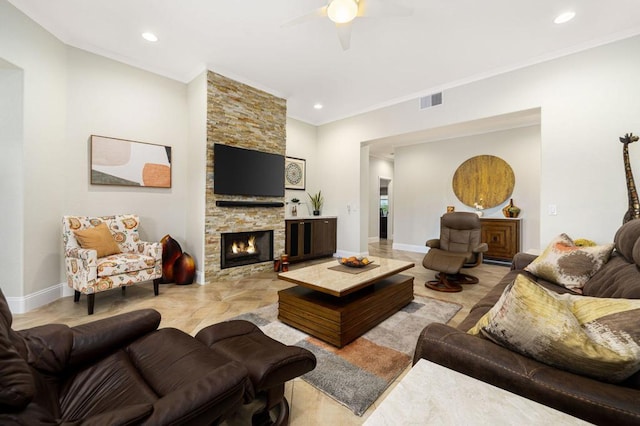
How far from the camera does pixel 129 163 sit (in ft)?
11.9

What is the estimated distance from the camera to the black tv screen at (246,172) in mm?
3879

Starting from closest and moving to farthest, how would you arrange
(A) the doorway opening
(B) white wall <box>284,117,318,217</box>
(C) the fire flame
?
(C) the fire flame < (B) white wall <box>284,117,318,217</box> < (A) the doorway opening

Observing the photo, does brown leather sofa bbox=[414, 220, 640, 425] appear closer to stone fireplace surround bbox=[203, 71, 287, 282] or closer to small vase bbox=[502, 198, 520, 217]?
stone fireplace surround bbox=[203, 71, 287, 282]

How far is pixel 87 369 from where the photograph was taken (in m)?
1.18

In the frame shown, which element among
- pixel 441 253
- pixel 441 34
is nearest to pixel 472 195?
pixel 441 253

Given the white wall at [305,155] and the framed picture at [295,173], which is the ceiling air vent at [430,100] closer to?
the white wall at [305,155]

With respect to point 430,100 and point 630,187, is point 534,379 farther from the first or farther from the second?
point 430,100

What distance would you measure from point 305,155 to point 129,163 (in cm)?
323

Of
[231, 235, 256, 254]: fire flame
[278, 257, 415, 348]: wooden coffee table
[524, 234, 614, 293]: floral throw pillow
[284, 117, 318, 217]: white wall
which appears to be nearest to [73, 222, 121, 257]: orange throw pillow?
[231, 235, 256, 254]: fire flame

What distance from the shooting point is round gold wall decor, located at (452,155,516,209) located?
539cm

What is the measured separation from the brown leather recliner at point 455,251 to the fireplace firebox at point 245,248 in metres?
2.46

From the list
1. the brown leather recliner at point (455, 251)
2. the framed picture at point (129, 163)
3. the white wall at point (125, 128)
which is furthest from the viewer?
the brown leather recliner at point (455, 251)

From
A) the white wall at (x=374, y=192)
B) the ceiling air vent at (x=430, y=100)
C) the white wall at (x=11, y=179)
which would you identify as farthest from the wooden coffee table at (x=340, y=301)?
the white wall at (x=374, y=192)

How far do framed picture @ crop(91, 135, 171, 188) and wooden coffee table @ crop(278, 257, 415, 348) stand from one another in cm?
261
